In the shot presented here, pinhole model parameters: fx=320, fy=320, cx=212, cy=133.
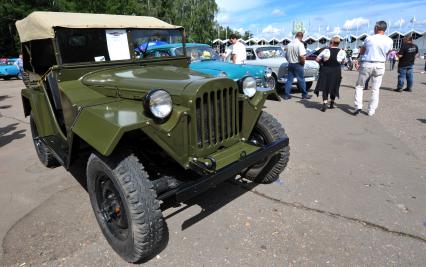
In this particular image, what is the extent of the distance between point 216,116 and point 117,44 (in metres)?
1.64

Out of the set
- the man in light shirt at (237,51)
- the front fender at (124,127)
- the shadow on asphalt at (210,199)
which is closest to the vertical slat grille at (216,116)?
the front fender at (124,127)

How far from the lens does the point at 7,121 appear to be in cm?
731

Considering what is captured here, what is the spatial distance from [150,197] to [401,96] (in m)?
9.29

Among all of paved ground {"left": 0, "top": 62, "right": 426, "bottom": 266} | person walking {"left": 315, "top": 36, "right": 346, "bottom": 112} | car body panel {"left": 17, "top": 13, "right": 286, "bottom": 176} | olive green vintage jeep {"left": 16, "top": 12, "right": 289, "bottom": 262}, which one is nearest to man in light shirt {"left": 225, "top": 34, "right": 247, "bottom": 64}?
person walking {"left": 315, "top": 36, "right": 346, "bottom": 112}

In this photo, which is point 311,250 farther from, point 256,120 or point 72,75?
point 72,75

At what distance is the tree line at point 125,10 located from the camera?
28141mm

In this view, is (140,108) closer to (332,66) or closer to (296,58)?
(332,66)

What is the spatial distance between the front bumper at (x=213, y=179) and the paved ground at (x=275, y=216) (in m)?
0.56

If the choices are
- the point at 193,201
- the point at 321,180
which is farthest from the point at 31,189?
the point at 321,180

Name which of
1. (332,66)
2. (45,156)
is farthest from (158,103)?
(332,66)

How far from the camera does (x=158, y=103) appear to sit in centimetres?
240

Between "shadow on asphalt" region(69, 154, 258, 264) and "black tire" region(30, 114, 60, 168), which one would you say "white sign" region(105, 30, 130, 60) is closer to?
"shadow on asphalt" region(69, 154, 258, 264)

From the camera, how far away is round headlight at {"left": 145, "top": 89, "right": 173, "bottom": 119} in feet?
7.75

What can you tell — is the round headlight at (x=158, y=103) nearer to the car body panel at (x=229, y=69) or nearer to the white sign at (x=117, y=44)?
the white sign at (x=117, y=44)
